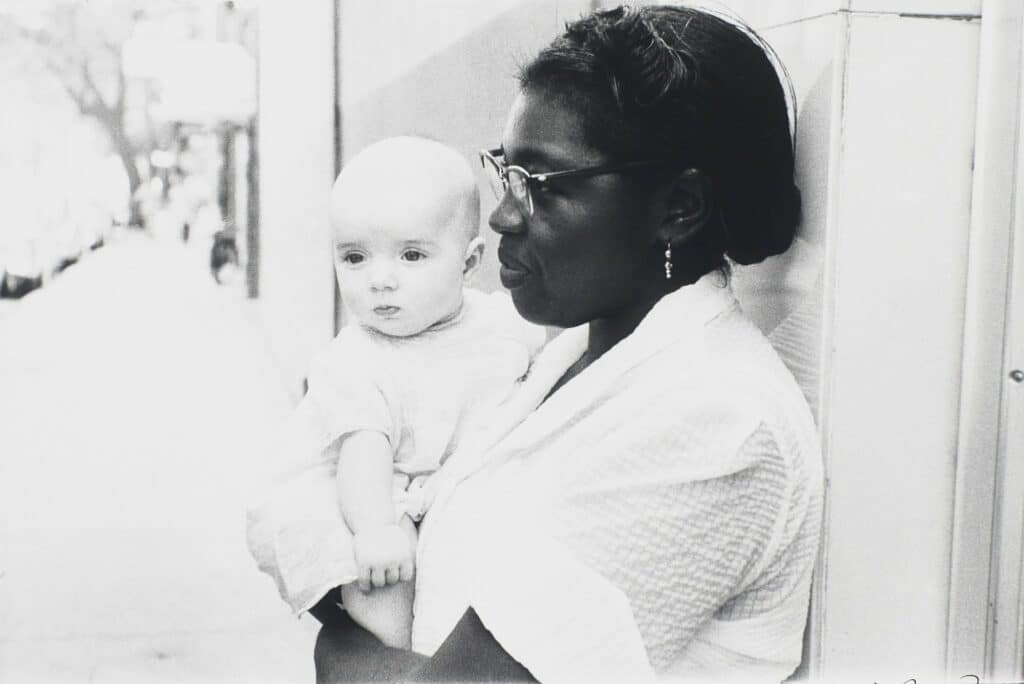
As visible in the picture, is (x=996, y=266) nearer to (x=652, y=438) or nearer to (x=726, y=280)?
(x=726, y=280)

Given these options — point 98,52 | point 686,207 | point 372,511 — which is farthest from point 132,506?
point 686,207

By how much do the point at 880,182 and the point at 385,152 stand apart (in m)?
0.73

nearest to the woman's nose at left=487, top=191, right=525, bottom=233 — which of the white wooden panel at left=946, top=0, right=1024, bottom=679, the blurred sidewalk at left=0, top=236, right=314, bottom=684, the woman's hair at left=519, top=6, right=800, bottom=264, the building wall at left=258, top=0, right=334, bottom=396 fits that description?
the woman's hair at left=519, top=6, right=800, bottom=264

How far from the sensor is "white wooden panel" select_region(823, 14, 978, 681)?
51.9 inches

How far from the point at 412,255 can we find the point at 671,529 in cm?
70

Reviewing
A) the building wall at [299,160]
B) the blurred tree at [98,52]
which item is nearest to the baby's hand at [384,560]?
the blurred tree at [98,52]

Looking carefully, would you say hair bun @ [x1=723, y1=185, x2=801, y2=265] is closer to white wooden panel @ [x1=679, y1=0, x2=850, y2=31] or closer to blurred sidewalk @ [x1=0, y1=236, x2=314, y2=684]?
white wooden panel @ [x1=679, y1=0, x2=850, y2=31]

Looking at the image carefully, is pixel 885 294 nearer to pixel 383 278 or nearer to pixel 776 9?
pixel 776 9

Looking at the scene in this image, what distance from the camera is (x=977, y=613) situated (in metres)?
1.40

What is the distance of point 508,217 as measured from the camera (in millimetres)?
1378

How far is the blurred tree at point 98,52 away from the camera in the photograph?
3.04m

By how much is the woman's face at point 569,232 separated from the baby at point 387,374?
32cm

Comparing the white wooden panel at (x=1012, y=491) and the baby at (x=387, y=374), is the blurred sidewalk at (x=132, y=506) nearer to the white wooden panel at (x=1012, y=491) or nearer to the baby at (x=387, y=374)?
the baby at (x=387, y=374)

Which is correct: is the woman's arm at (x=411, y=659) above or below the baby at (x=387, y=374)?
below
